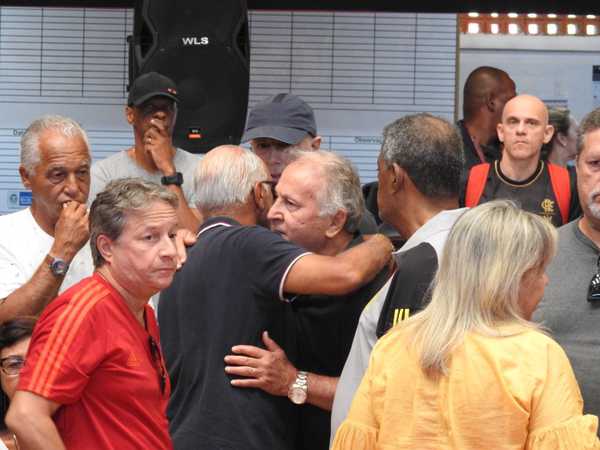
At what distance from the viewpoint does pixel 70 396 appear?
3221 millimetres

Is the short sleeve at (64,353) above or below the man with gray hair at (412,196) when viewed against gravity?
below

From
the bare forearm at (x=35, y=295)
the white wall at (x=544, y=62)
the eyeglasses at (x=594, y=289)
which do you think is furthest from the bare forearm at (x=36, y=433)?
the white wall at (x=544, y=62)

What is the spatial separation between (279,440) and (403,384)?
944 millimetres

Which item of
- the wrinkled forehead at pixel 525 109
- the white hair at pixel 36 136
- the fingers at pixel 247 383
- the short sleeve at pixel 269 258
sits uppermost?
the wrinkled forehead at pixel 525 109

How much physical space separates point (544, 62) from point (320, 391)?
2.96 m

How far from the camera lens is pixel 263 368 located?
3797mm

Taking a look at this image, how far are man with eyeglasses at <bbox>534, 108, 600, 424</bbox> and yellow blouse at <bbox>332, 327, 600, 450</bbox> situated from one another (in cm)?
81

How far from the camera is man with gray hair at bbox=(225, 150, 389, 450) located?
3.95 metres

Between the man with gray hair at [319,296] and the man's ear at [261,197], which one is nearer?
the man with gray hair at [319,296]

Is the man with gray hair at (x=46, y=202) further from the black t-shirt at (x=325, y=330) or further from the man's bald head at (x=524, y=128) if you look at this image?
the man's bald head at (x=524, y=128)

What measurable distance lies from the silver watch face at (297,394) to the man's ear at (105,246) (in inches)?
30.0

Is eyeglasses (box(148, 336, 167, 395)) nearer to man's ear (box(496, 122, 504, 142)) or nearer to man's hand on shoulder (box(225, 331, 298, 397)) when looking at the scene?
man's hand on shoulder (box(225, 331, 298, 397))

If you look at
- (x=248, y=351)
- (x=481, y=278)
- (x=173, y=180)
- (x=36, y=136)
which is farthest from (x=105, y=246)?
(x=173, y=180)

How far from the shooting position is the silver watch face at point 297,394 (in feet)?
12.7
